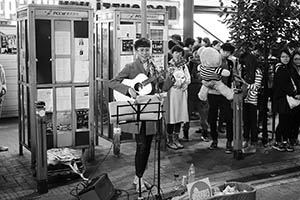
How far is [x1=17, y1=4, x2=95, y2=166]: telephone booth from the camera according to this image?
6.58m

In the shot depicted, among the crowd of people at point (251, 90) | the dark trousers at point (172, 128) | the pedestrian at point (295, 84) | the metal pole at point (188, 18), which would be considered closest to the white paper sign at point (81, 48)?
the crowd of people at point (251, 90)

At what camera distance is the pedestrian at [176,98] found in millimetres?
8125

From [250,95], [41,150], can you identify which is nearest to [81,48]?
[41,150]

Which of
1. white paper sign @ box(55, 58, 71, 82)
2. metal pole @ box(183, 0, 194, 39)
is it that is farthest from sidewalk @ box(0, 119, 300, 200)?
metal pole @ box(183, 0, 194, 39)

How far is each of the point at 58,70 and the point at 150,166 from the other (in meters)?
2.10

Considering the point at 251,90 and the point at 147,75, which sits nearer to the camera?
the point at 147,75

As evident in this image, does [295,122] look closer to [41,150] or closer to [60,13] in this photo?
[60,13]

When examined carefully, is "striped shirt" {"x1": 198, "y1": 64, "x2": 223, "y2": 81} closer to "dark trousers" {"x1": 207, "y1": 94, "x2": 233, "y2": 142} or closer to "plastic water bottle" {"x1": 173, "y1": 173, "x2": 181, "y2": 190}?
"dark trousers" {"x1": 207, "y1": 94, "x2": 233, "y2": 142}

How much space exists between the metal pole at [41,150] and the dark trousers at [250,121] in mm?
3832

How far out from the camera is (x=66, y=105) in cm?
694

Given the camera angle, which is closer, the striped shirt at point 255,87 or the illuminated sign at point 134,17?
the illuminated sign at point 134,17

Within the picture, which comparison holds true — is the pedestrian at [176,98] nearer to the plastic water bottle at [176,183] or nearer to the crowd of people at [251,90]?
the crowd of people at [251,90]

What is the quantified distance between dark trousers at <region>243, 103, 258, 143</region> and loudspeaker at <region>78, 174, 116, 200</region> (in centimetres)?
342

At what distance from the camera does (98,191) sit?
536cm
